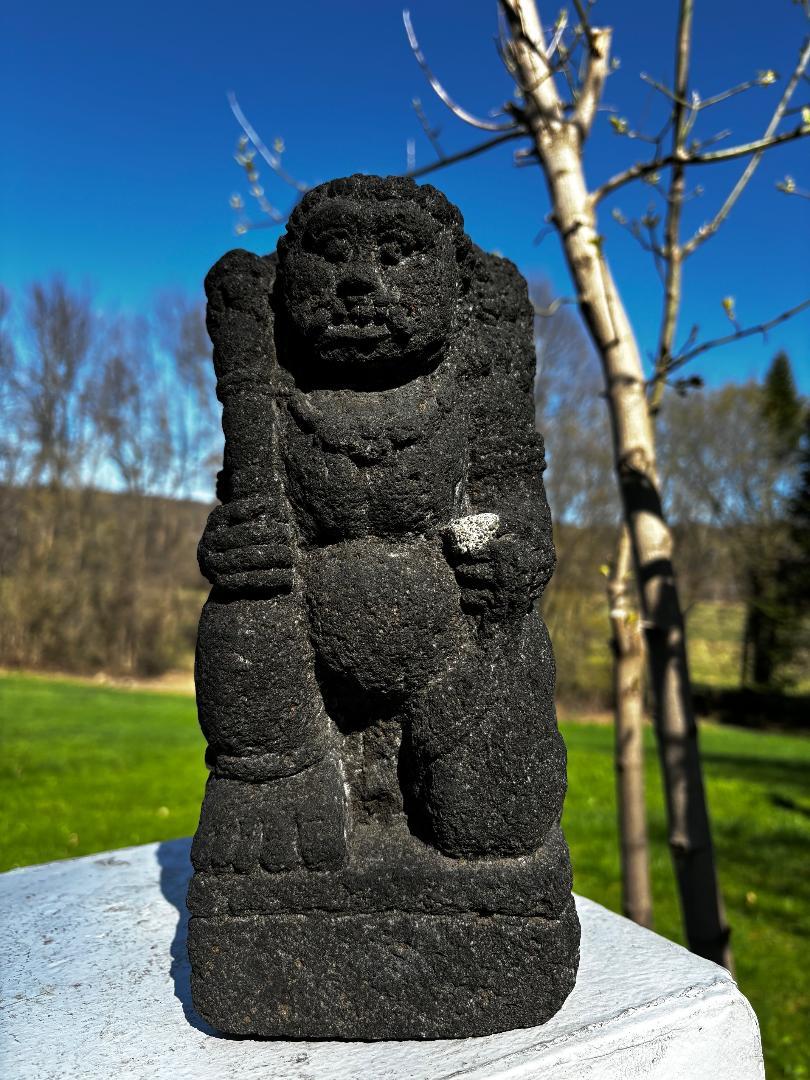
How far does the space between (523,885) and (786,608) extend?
1409 centimetres

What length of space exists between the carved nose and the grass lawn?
329cm

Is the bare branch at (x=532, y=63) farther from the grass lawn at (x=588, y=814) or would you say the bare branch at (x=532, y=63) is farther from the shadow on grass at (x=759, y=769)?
the shadow on grass at (x=759, y=769)

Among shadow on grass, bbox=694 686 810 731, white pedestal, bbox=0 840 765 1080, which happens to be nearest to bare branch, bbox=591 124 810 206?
white pedestal, bbox=0 840 765 1080

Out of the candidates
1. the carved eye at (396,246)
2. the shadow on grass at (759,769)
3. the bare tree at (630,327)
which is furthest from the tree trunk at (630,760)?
the shadow on grass at (759,769)

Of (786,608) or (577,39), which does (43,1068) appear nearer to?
(577,39)

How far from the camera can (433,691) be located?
1975 millimetres

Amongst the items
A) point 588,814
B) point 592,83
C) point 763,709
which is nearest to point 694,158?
point 592,83

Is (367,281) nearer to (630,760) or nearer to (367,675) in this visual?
(367,675)

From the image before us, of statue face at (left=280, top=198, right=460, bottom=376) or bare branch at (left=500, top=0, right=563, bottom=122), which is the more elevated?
bare branch at (left=500, top=0, right=563, bottom=122)

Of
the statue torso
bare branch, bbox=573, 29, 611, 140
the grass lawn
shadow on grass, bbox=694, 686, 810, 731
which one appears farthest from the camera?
shadow on grass, bbox=694, 686, 810, 731

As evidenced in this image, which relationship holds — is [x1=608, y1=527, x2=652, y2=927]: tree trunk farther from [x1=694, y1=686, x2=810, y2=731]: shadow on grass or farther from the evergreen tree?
[x1=694, y1=686, x2=810, y2=731]: shadow on grass

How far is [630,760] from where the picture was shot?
3.39 meters

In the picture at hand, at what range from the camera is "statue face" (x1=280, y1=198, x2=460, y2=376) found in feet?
6.29

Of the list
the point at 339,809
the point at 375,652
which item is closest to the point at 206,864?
the point at 339,809
